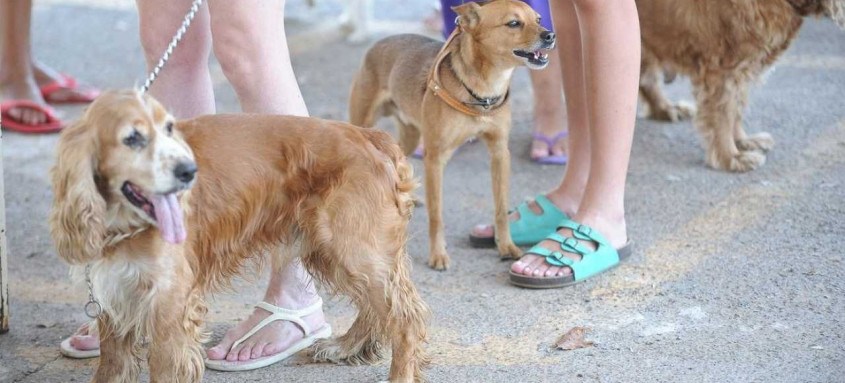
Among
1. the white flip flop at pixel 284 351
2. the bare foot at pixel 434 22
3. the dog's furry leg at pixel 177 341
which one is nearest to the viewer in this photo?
the dog's furry leg at pixel 177 341

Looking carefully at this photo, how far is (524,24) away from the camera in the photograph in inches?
160

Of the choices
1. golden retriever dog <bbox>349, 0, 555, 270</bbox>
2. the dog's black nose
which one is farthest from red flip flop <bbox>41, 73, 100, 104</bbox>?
the dog's black nose

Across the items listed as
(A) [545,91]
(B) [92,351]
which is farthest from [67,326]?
(A) [545,91]

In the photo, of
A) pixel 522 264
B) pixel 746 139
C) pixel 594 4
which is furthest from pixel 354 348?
pixel 746 139

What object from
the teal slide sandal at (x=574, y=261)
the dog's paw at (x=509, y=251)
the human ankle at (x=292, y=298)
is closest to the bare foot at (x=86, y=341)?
the human ankle at (x=292, y=298)

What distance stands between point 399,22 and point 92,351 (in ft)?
15.2

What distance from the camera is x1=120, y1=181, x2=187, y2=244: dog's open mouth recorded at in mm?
2510

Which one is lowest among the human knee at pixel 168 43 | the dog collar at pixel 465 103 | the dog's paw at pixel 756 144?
the dog's paw at pixel 756 144

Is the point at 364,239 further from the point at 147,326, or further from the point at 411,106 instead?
the point at 411,106

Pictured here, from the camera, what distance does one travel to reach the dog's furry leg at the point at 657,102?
5.35m

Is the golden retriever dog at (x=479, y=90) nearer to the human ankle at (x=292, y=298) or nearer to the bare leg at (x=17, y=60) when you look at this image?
the human ankle at (x=292, y=298)

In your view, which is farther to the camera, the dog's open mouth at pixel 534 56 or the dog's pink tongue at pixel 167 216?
the dog's open mouth at pixel 534 56

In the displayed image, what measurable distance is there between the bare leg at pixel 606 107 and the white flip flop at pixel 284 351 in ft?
2.59

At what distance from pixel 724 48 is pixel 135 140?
3.21m
